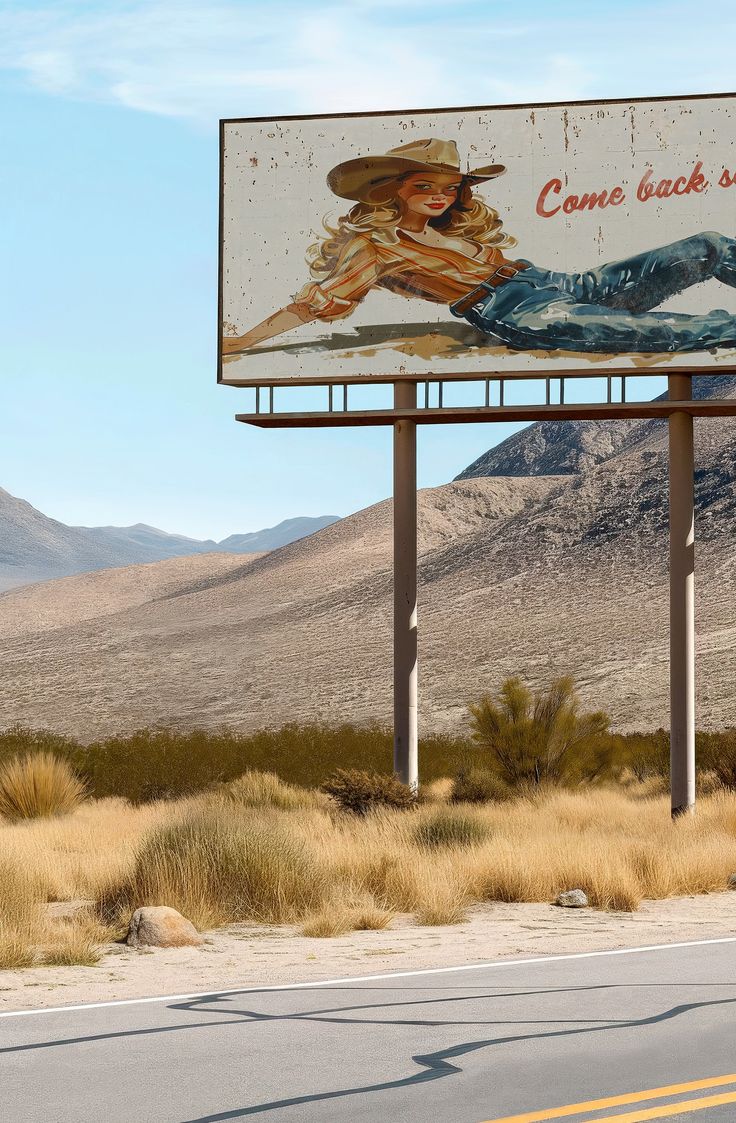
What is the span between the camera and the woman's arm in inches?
909

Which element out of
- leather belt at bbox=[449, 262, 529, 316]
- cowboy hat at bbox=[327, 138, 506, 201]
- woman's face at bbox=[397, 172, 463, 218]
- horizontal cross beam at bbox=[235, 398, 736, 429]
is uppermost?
cowboy hat at bbox=[327, 138, 506, 201]

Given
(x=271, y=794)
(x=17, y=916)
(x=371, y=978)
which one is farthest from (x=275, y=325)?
(x=371, y=978)

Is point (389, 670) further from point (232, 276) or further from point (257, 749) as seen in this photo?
point (232, 276)

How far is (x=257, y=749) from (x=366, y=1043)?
2389cm

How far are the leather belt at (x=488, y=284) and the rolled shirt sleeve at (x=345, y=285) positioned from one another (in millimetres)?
1392

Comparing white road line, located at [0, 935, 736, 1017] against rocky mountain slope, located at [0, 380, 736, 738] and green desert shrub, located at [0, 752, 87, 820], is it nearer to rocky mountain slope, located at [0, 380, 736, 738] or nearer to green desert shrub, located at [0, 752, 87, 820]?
green desert shrub, located at [0, 752, 87, 820]

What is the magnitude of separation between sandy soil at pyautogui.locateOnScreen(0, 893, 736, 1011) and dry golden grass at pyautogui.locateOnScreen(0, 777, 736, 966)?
31 centimetres

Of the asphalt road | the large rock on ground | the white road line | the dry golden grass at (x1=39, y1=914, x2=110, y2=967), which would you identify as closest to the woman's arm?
the dry golden grass at (x1=39, y1=914, x2=110, y2=967)

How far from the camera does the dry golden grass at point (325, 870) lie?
13.5m

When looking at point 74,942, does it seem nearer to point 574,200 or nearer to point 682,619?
point 682,619

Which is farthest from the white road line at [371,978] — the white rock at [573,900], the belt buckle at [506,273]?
the belt buckle at [506,273]

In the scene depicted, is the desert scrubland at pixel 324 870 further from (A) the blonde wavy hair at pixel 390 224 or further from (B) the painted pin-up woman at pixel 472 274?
(A) the blonde wavy hair at pixel 390 224

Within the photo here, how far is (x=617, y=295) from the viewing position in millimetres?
22625

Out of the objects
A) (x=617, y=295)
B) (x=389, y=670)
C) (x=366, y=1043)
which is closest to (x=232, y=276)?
(x=617, y=295)
